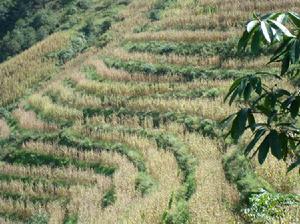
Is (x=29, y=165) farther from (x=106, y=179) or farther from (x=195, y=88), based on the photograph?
(x=195, y=88)

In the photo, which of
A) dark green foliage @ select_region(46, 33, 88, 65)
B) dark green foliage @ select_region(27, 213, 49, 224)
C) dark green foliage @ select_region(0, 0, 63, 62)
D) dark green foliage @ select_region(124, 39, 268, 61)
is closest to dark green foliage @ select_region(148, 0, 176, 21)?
dark green foliage @ select_region(124, 39, 268, 61)

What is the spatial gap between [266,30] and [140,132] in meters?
14.5

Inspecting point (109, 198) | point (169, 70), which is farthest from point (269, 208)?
point (169, 70)

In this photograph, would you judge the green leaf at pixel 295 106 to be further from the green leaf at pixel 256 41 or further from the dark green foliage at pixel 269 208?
the dark green foliage at pixel 269 208

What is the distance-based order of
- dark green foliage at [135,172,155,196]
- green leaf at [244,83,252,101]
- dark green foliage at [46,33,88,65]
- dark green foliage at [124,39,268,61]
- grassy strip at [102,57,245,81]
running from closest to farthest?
green leaf at [244,83,252,101]
dark green foliage at [135,172,155,196]
grassy strip at [102,57,245,81]
dark green foliage at [124,39,268,61]
dark green foliage at [46,33,88,65]

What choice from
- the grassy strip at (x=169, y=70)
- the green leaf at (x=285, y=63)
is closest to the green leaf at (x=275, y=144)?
the green leaf at (x=285, y=63)

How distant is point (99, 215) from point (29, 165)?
6.39 meters

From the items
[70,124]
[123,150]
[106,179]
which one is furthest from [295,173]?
[70,124]

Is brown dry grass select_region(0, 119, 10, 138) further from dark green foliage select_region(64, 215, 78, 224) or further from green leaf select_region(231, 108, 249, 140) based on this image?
green leaf select_region(231, 108, 249, 140)

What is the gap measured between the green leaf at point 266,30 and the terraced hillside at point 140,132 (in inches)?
181

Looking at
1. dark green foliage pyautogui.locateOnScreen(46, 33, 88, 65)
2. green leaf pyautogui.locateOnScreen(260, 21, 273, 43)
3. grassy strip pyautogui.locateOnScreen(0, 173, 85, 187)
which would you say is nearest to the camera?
green leaf pyautogui.locateOnScreen(260, 21, 273, 43)

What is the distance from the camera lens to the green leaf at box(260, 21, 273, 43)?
10.6 feet

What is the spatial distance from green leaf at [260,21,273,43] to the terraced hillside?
4.59 m

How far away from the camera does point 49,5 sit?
49.6 metres
